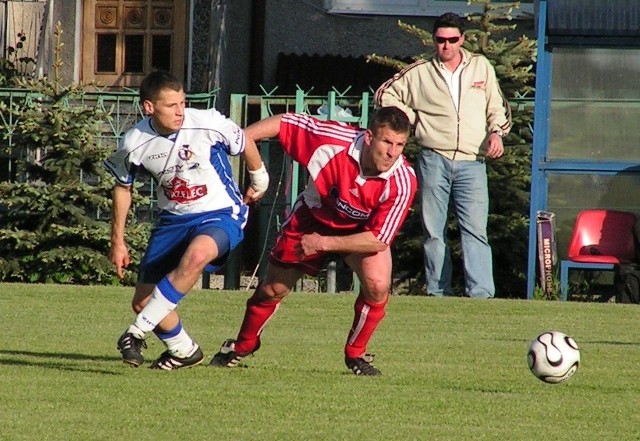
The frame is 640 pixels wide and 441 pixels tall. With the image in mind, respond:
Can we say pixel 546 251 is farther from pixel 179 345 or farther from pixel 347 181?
pixel 179 345

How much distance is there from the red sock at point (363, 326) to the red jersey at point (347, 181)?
44cm

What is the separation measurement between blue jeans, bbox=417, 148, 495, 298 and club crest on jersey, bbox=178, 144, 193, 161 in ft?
17.7

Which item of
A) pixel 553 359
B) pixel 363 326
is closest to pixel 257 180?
pixel 363 326

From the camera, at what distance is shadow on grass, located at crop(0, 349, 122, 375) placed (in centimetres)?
897

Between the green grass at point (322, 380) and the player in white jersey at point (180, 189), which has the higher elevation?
the player in white jersey at point (180, 189)

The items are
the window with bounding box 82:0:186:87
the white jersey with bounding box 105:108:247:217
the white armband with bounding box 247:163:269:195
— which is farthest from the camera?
the window with bounding box 82:0:186:87

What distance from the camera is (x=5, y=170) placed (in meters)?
17.5

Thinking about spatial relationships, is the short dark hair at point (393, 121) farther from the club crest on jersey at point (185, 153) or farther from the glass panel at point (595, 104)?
the glass panel at point (595, 104)

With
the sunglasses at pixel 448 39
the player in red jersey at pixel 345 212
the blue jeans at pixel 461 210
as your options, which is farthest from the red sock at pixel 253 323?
the sunglasses at pixel 448 39

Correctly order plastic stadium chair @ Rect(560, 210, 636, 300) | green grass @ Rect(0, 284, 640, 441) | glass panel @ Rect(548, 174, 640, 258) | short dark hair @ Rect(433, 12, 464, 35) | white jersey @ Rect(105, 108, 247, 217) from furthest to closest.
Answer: glass panel @ Rect(548, 174, 640, 258) < plastic stadium chair @ Rect(560, 210, 636, 300) < short dark hair @ Rect(433, 12, 464, 35) < white jersey @ Rect(105, 108, 247, 217) < green grass @ Rect(0, 284, 640, 441)

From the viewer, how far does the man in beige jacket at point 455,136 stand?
14.1 m

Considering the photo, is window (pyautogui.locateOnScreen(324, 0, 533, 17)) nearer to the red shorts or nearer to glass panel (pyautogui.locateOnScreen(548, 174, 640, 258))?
glass panel (pyautogui.locateOnScreen(548, 174, 640, 258))

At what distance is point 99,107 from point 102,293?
3.39m

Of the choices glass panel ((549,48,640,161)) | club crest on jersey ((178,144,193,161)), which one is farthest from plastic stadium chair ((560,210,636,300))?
club crest on jersey ((178,144,193,161))
